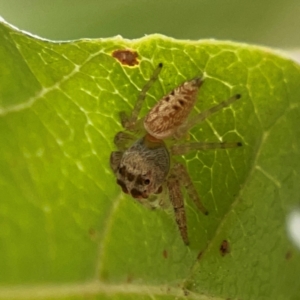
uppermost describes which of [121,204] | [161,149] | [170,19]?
[170,19]

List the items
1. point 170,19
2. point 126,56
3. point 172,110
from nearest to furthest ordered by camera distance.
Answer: point 126,56, point 172,110, point 170,19

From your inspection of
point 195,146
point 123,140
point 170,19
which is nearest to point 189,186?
point 195,146

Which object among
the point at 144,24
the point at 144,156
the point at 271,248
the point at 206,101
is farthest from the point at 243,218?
the point at 144,24

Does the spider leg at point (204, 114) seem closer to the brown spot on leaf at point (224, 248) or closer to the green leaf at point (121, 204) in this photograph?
the green leaf at point (121, 204)

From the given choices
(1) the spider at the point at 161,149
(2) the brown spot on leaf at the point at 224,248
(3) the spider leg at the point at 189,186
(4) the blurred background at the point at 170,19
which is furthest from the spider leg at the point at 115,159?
(4) the blurred background at the point at 170,19

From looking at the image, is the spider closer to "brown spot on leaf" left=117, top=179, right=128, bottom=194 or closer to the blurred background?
"brown spot on leaf" left=117, top=179, right=128, bottom=194

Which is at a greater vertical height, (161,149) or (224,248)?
(161,149)

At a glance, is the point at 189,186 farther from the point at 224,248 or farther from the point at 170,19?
the point at 170,19

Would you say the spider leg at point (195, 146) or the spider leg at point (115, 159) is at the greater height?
the spider leg at point (195, 146)
